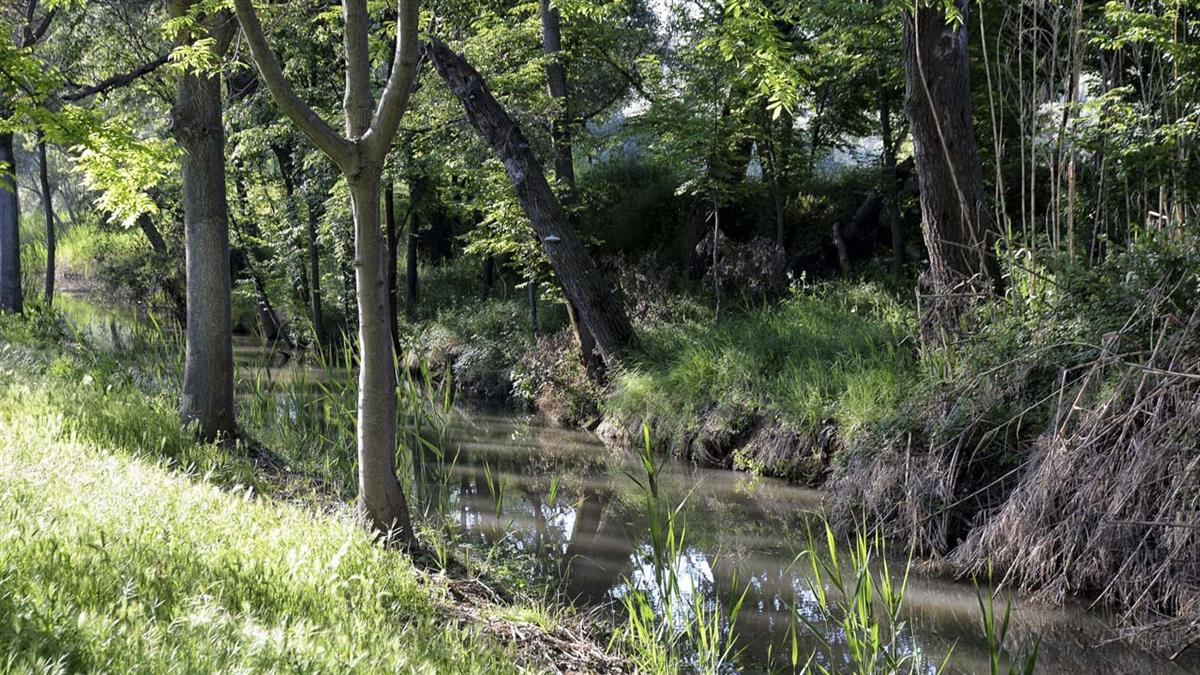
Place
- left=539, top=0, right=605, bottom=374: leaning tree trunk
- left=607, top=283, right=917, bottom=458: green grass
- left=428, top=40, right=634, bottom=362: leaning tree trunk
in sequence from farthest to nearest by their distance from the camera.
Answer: left=539, top=0, right=605, bottom=374: leaning tree trunk
left=428, top=40, right=634, bottom=362: leaning tree trunk
left=607, top=283, right=917, bottom=458: green grass

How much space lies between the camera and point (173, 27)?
5957 mm

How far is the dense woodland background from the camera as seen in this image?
19.5 ft

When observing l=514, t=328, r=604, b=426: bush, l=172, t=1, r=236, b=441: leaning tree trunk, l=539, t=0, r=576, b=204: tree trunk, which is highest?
l=539, t=0, r=576, b=204: tree trunk

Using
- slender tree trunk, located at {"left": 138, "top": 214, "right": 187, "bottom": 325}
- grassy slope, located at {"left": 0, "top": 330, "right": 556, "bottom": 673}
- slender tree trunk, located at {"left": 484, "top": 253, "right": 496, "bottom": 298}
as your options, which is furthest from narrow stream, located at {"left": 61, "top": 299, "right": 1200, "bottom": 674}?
slender tree trunk, located at {"left": 138, "top": 214, "right": 187, "bottom": 325}

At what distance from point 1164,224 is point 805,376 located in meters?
3.41

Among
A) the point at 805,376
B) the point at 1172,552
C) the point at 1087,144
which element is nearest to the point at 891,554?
the point at 1172,552

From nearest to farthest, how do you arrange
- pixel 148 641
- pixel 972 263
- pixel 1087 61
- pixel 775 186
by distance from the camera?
pixel 148 641, pixel 972 263, pixel 1087 61, pixel 775 186

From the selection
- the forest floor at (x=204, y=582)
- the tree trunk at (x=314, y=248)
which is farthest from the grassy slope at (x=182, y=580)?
the tree trunk at (x=314, y=248)

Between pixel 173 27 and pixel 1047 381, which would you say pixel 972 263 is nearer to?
pixel 1047 381

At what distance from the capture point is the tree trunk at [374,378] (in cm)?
507

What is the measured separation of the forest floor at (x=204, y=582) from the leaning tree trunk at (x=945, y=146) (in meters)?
5.27

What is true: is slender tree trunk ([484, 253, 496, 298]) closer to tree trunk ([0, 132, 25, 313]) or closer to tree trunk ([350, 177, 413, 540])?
tree trunk ([0, 132, 25, 313])

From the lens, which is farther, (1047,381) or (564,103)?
(564,103)

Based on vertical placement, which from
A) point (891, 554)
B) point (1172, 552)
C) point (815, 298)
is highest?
point (815, 298)
